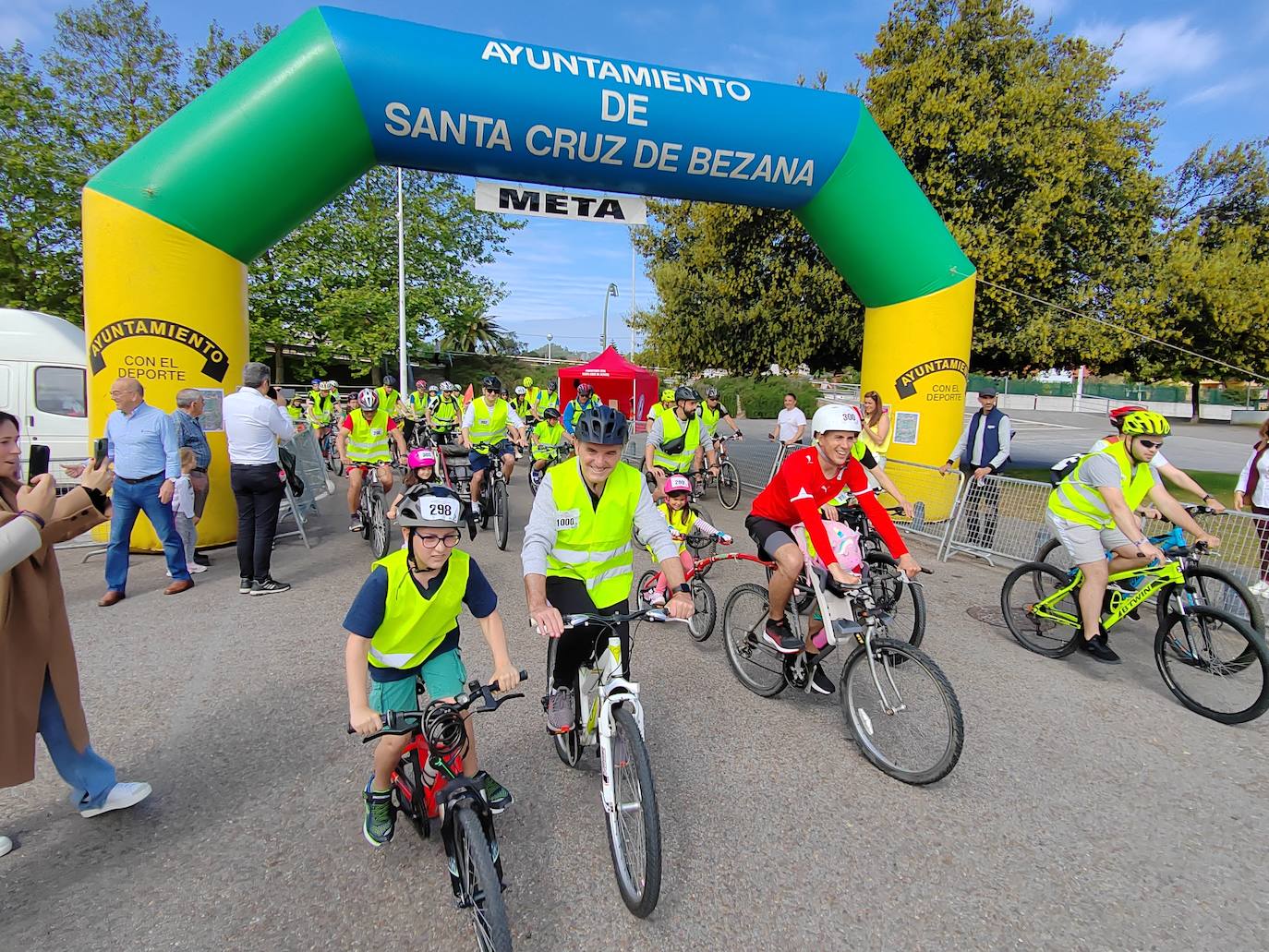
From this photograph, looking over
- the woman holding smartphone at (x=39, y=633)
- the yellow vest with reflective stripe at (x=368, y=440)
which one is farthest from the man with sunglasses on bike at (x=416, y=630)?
the yellow vest with reflective stripe at (x=368, y=440)

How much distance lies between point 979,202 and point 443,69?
31.2ft

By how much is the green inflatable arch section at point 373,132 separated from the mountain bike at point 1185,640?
234 inches

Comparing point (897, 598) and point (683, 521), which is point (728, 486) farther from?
point (897, 598)

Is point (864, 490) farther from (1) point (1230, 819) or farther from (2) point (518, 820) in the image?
(2) point (518, 820)

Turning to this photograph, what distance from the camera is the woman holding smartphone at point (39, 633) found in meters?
2.43

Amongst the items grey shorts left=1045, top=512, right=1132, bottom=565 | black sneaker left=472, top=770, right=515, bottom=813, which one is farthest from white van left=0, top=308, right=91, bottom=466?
grey shorts left=1045, top=512, right=1132, bottom=565

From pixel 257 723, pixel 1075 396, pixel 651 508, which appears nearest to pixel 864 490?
pixel 651 508

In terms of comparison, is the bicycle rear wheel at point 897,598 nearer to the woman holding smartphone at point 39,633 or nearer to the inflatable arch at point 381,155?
the woman holding smartphone at point 39,633

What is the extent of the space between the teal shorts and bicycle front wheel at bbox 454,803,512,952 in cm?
57

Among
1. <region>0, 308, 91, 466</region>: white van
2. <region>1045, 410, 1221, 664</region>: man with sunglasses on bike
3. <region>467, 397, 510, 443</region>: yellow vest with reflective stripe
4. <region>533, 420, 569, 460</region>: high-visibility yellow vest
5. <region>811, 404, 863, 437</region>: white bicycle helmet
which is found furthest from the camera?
<region>533, 420, 569, 460</region>: high-visibility yellow vest

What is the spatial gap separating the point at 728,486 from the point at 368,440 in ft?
21.0

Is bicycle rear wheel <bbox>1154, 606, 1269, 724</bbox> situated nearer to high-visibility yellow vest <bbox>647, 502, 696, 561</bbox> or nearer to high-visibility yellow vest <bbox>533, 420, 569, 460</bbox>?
high-visibility yellow vest <bbox>647, 502, 696, 561</bbox>

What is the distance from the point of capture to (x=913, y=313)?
947cm

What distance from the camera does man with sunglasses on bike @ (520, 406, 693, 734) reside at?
3.03m
